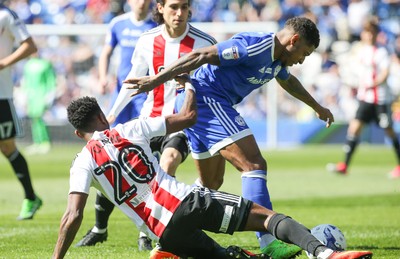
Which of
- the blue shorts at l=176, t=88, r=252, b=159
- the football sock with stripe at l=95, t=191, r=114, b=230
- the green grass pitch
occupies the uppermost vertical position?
the blue shorts at l=176, t=88, r=252, b=159

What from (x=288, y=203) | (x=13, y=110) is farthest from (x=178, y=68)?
(x=288, y=203)

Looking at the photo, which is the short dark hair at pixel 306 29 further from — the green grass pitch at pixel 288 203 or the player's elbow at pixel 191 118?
the green grass pitch at pixel 288 203

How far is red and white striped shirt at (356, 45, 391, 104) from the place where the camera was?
17578 millimetres

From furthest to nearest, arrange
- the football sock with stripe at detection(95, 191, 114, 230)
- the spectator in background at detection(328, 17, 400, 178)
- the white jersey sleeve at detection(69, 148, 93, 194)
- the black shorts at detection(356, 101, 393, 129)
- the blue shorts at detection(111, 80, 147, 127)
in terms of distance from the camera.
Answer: the black shorts at detection(356, 101, 393, 129)
the spectator in background at detection(328, 17, 400, 178)
the blue shorts at detection(111, 80, 147, 127)
the football sock with stripe at detection(95, 191, 114, 230)
the white jersey sleeve at detection(69, 148, 93, 194)

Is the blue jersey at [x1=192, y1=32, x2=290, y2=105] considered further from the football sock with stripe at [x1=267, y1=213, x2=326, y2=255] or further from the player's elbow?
the football sock with stripe at [x1=267, y1=213, x2=326, y2=255]

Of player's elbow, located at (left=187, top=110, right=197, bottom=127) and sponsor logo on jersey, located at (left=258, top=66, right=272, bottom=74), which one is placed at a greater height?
sponsor logo on jersey, located at (left=258, top=66, right=272, bottom=74)

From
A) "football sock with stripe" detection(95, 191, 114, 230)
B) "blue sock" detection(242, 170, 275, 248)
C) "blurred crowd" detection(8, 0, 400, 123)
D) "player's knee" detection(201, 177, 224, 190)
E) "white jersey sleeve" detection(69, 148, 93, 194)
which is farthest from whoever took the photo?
"blurred crowd" detection(8, 0, 400, 123)

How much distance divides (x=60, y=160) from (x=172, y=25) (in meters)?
13.6

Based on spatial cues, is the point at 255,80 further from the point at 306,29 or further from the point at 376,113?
the point at 376,113

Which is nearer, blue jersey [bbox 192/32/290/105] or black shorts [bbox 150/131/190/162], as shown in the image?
blue jersey [bbox 192/32/290/105]

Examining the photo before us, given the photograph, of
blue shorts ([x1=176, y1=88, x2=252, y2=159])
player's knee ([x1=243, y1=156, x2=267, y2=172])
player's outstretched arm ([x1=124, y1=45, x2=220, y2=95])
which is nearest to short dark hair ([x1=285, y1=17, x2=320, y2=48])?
player's outstretched arm ([x1=124, y1=45, x2=220, y2=95])

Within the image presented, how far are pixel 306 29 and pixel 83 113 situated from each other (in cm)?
196

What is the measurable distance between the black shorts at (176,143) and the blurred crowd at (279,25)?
1378 centimetres

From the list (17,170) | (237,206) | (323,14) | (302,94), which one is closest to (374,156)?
(323,14)
